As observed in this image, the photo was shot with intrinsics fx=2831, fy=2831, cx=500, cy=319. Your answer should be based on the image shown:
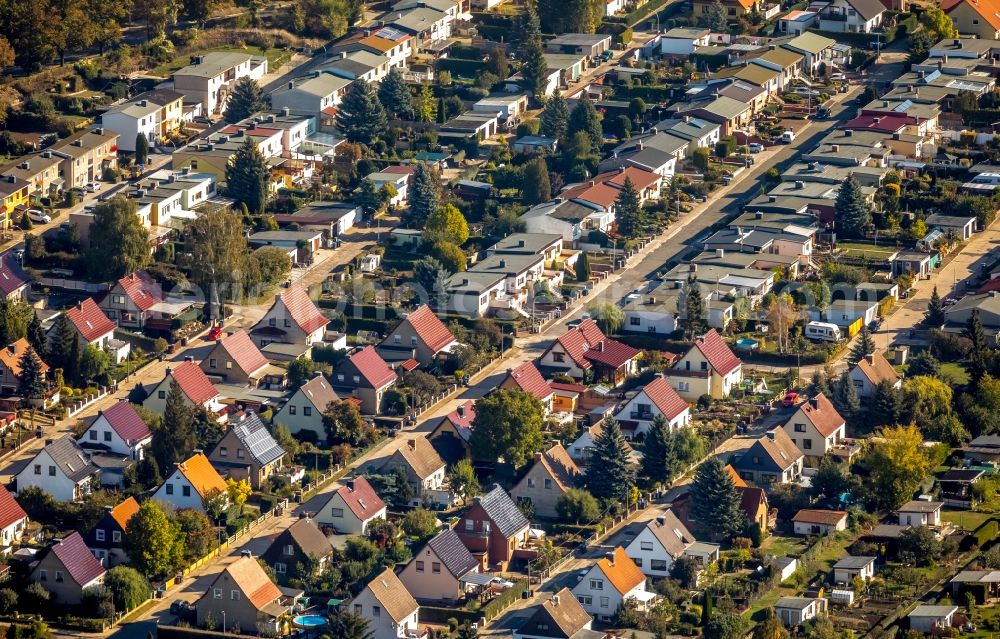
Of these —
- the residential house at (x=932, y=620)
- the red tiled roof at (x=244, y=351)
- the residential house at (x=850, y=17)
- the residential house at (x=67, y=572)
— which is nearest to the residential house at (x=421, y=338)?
the red tiled roof at (x=244, y=351)

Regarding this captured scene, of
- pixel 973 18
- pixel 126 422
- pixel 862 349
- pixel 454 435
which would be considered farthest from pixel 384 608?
pixel 973 18

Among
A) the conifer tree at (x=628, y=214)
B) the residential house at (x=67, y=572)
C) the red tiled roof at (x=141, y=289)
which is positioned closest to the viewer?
the residential house at (x=67, y=572)

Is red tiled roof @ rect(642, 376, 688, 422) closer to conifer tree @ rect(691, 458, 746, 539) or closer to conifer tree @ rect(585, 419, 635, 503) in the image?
conifer tree @ rect(585, 419, 635, 503)

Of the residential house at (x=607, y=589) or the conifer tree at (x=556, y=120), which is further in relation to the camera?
the conifer tree at (x=556, y=120)

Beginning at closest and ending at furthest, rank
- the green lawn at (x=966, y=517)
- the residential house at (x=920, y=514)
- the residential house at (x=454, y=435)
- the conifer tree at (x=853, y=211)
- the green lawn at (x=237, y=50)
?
the residential house at (x=920, y=514), the green lawn at (x=966, y=517), the residential house at (x=454, y=435), the conifer tree at (x=853, y=211), the green lawn at (x=237, y=50)

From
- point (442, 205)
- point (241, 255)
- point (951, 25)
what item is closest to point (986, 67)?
point (951, 25)

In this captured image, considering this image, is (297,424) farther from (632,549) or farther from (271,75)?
(271,75)

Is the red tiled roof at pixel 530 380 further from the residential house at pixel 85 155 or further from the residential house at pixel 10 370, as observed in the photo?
the residential house at pixel 85 155
